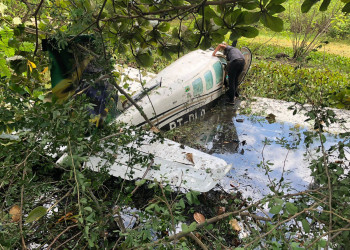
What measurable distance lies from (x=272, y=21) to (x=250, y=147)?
3.94 metres

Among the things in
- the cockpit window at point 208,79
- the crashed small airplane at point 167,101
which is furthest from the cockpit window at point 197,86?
the cockpit window at point 208,79

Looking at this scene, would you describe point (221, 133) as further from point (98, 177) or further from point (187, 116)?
point (98, 177)

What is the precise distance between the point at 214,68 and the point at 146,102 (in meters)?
2.33

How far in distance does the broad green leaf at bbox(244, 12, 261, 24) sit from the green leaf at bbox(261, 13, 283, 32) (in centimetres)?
3

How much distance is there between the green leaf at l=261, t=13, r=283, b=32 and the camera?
51.3 inches

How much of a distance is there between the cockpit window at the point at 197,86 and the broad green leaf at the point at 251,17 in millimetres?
4056

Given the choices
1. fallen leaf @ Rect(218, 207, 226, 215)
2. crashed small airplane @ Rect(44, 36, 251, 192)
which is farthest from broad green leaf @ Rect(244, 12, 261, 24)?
fallen leaf @ Rect(218, 207, 226, 215)

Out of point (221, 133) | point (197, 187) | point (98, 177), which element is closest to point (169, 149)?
point (197, 187)

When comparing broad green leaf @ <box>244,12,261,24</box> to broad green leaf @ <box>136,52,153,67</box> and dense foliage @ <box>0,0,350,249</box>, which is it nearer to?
dense foliage @ <box>0,0,350,249</box>

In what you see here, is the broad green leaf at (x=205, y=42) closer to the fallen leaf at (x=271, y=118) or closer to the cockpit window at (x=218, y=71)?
the cockpit window at (x=218, y=71)

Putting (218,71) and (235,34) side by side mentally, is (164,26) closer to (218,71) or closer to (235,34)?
(235,34)

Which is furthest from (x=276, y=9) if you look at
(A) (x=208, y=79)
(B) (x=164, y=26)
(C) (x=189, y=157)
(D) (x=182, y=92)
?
(A) (x=208, y=79)

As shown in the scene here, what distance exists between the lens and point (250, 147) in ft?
16.5

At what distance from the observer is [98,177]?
1.48 meters
